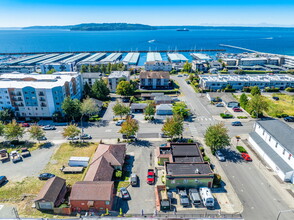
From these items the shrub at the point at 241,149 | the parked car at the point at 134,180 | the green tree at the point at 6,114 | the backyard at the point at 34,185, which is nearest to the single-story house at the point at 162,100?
the shrub at the point at 241,149

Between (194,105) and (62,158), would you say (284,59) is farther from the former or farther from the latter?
(62,158)

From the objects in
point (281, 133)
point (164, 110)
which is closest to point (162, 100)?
point (164, 110)

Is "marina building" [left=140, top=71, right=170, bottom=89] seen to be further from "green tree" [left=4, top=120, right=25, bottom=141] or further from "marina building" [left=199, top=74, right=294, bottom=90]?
"green tree" [left=4, top=120, right=25, bottom=141]

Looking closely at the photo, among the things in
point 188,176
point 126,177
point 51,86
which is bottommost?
point 126,177

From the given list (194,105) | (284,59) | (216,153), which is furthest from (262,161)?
(284,59)

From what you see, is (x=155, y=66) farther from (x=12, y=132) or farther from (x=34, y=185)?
(x=34, y=185)

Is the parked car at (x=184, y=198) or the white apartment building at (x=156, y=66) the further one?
the white apartment building at (x=156, y=66)

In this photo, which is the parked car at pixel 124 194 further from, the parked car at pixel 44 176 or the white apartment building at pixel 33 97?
the white apartment building at pixel 33 97
